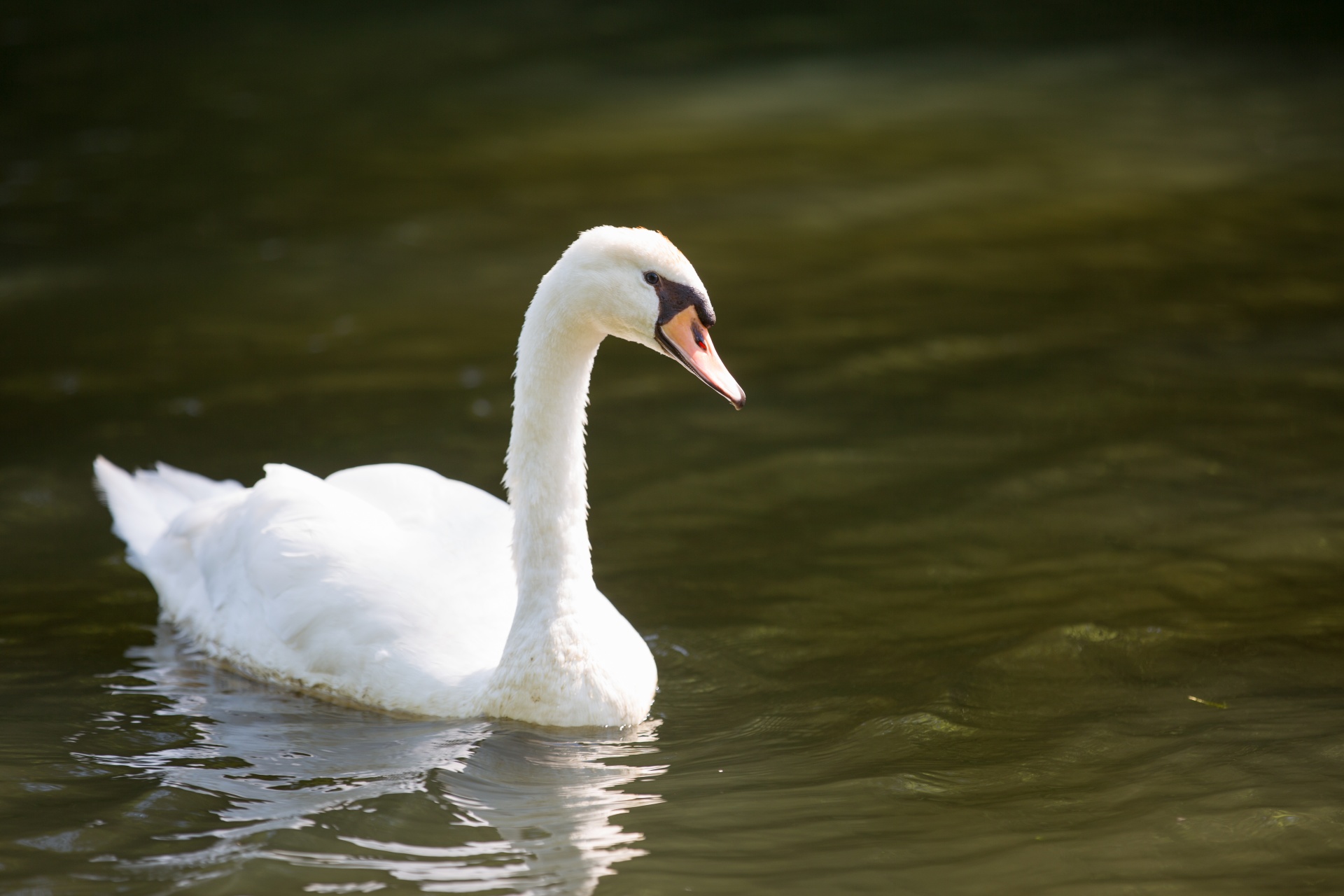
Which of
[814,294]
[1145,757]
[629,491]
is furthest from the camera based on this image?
[814,294]

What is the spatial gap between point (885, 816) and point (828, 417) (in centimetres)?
379

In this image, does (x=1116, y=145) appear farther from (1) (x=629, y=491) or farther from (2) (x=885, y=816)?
(2) (x=885, y=816)

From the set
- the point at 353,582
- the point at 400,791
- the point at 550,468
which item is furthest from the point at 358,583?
the point at 400,791

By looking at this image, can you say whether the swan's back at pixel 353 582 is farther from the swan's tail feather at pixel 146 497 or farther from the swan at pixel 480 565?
the swan's tail feather at pixel 146 497

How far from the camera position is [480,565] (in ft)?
18.2

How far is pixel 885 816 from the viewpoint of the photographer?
4.38 meters

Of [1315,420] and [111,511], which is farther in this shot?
[1315,420]

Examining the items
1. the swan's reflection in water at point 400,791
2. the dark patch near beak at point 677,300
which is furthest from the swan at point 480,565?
the swan's reflection in water at point 400,791

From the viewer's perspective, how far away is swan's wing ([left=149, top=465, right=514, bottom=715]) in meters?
5.14

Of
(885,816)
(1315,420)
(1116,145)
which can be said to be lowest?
(885,816)

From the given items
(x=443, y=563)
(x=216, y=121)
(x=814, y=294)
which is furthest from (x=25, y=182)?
(x=443, y=563)

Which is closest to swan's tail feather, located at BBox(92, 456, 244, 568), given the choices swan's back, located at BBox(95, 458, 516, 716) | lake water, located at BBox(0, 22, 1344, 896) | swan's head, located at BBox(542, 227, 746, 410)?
swan's back, located at BBox(95, 458, 516, 716)

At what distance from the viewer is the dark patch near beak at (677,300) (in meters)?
4.71

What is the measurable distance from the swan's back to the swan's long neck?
36 centimetres
